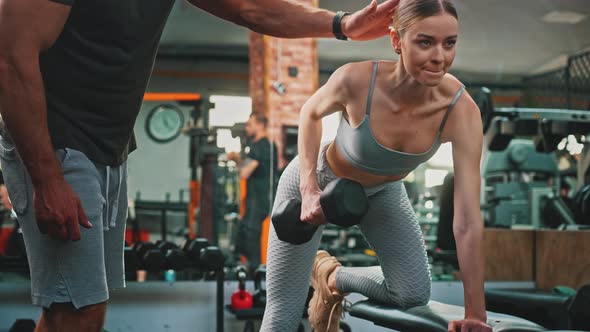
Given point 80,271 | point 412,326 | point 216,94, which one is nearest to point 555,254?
point 412,326

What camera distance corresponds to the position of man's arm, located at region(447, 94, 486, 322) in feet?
4.90

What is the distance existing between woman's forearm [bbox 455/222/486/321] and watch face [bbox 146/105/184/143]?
5868 mm

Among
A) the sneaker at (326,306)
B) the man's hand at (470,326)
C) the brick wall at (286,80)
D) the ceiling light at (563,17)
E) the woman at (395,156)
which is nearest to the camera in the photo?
the man's hand at (470,326)

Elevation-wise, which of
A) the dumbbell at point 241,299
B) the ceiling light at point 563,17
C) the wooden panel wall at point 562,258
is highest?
the ceiling light at point 563,17

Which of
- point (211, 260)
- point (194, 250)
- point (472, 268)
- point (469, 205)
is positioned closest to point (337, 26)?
point (469, 205)

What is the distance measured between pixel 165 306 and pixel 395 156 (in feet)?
7.98

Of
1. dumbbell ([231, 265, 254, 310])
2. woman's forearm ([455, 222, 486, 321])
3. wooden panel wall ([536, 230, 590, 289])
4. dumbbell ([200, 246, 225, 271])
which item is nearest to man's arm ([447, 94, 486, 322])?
woman's forearm ([455, 222, 486, 321])

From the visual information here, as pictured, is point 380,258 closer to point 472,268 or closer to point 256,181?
point 472,268

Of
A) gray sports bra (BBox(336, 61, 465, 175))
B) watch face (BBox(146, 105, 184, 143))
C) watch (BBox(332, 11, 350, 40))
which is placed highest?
watch face (BBox(146, 105, 184, 143))

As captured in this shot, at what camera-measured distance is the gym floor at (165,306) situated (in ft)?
10.3

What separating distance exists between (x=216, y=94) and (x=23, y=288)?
152 inches

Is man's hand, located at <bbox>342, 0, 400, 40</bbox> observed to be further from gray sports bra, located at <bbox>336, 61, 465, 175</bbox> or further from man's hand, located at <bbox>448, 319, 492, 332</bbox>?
man's hand, located at <bbox>448, 319, 492, 332</bbox>

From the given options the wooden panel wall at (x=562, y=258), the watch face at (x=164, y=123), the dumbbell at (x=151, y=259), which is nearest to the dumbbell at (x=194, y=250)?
the dumbbell at (x=151, y=259)

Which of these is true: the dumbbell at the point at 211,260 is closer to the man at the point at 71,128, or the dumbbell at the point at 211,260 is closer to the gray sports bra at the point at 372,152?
the gray sports bra at the point at 372,152
